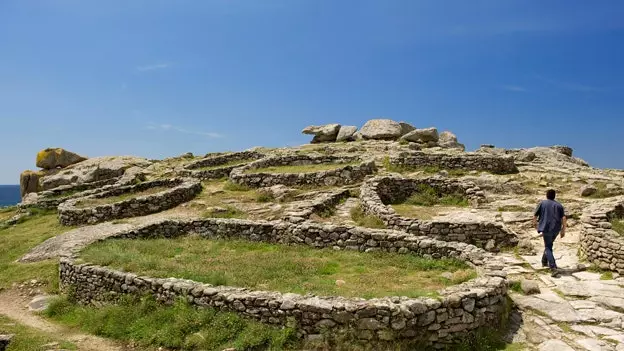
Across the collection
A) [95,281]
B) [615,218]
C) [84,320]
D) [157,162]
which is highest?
[157,162]

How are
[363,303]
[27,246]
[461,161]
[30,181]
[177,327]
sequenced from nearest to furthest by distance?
[363,303]
[177,327]
[27,246]
[461,161]
[30,181]

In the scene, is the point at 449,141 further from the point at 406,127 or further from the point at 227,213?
the point at 227,213

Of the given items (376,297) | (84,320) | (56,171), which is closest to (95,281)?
(84,320)

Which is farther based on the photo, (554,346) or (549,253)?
(549,253)

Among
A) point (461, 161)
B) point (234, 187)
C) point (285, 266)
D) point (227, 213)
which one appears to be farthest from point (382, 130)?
point (285, 266)

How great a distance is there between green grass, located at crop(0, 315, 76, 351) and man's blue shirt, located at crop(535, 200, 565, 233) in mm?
14023

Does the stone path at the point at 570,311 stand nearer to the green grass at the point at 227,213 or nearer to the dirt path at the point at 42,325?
the dirt path at the point at 42,325

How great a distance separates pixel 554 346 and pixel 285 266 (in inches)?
298

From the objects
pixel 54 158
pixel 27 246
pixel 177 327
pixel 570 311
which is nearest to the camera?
pixel 570 311

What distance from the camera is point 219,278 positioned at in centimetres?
1188

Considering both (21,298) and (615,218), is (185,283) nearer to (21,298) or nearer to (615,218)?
(21,298)

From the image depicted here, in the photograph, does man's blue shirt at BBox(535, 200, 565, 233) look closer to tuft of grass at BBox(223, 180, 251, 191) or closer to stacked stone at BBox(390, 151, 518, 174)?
stacked stone at BBox(390, 151, 518, 174)

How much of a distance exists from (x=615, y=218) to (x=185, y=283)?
1567 centimetres

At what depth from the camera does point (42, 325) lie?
12.5 meters
